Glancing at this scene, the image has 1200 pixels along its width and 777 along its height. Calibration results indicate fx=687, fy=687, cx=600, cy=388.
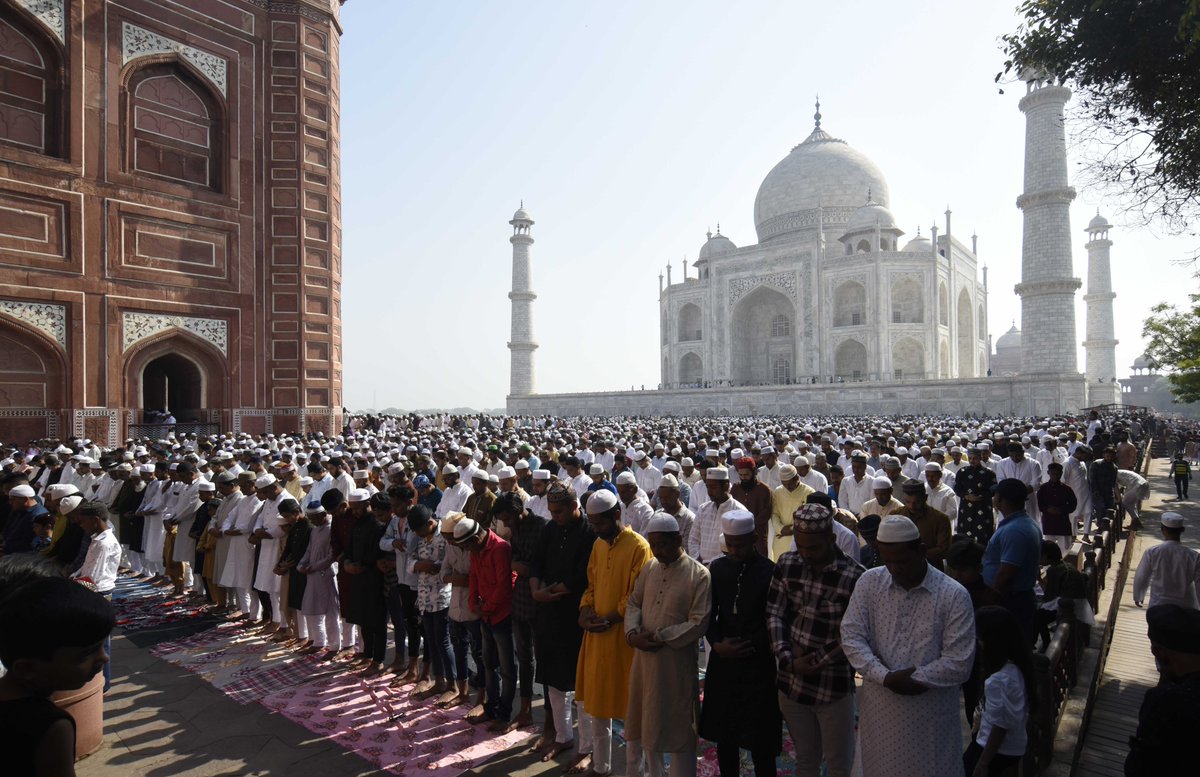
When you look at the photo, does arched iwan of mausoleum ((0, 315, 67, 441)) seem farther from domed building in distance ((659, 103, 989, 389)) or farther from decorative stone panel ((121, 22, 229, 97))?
domed building in distance ((659, 103, 989, 389))

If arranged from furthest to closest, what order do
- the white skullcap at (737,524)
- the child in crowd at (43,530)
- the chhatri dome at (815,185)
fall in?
the chhatri dome at (815,185)
the child in crowd at (43,530)
the white skullcap at (737,524)

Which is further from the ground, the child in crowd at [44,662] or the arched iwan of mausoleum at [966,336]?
the arched iwan of mausoleum at [966,336]

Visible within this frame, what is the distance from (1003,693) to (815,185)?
146 ft

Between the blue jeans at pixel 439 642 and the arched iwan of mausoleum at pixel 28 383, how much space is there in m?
14.2

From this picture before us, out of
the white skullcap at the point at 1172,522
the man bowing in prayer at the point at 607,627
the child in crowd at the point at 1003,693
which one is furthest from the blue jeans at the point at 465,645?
the white skullcap at the point at 1172,522

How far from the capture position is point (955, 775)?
2652 mm

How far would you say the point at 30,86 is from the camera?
14.7 m

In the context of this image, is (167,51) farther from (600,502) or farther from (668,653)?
(668,653)

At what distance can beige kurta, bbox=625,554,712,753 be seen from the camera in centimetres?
325

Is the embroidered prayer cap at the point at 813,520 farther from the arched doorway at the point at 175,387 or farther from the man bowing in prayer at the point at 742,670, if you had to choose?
the arched doorway at the point at 175,387

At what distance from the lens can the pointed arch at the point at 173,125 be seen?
1603 centimetres

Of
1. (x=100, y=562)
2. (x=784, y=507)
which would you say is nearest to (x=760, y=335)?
(x=784, y=507)

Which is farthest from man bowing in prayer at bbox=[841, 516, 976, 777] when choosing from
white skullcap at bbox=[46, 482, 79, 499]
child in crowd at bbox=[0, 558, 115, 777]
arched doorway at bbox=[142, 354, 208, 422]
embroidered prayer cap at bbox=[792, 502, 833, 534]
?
arched doorway at bbox=[142, 354, 208, 422]

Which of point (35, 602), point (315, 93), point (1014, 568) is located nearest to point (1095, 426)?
point (1014, 568)
